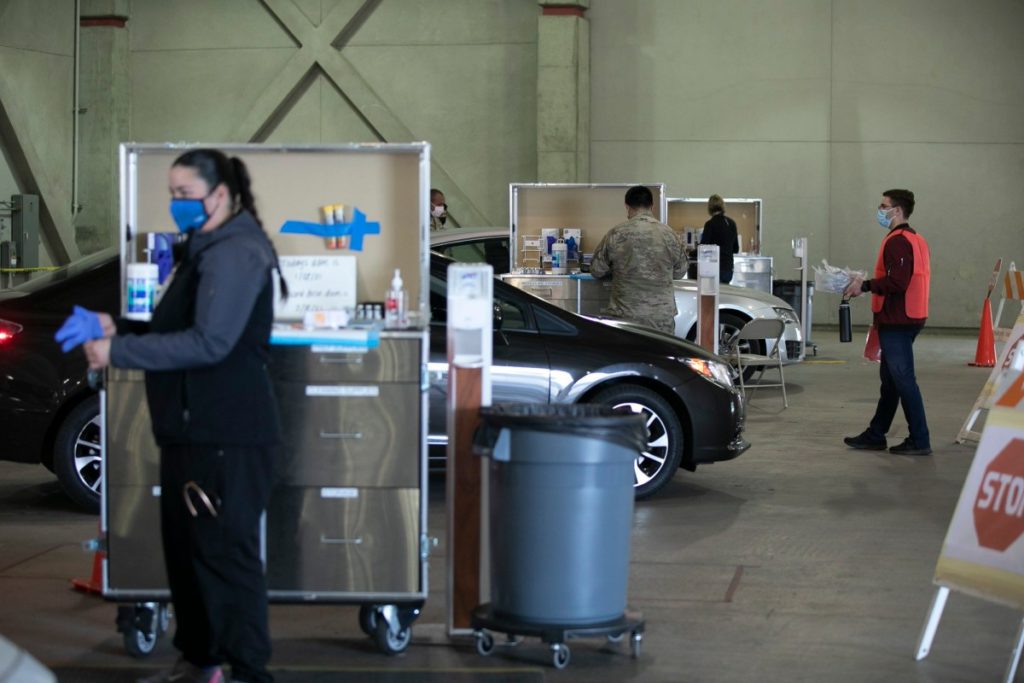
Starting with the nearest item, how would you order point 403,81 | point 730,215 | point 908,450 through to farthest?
point 908,450
point 730,215
point 403,81

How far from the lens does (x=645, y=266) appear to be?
35.1ft

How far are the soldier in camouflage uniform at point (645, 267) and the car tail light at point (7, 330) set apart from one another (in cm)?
460

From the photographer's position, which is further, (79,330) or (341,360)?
(341,360)

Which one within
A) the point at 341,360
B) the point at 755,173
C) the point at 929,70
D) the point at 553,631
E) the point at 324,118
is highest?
the point at 929,70

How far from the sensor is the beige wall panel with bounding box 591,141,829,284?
21422 millimetres

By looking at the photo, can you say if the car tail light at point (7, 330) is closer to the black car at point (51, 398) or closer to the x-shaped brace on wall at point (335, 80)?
the black car at point (51, 398)

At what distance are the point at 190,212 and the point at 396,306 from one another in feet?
3.41

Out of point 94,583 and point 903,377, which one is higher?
point 903,377

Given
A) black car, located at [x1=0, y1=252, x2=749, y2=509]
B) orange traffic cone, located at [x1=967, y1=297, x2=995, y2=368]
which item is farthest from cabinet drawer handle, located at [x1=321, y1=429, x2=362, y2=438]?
orange traffic cone, located at [x1=967, y1=297, x2=995, y2=368]

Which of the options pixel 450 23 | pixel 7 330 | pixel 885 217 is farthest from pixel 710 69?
pixel 7 330

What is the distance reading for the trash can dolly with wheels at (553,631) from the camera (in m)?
5.04

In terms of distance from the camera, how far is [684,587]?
640cm

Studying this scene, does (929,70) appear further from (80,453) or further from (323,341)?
(323,341)

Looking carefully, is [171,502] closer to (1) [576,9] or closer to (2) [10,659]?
(2) [10,659]
